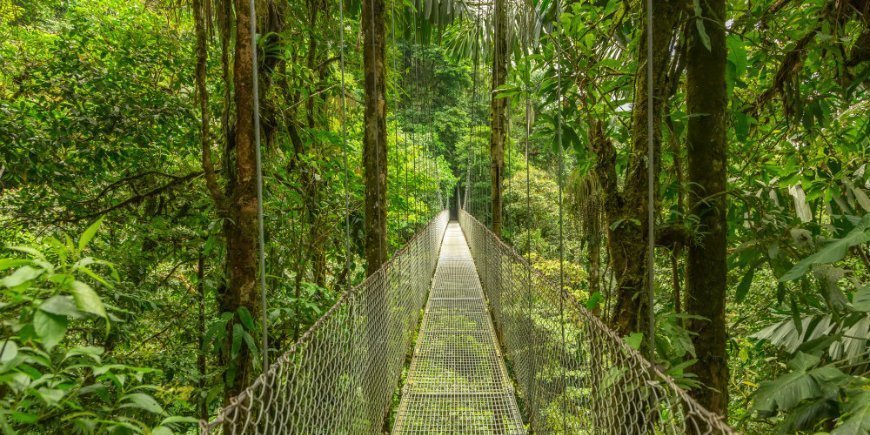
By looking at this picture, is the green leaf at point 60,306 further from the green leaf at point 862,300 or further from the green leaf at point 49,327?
the green leaf at point 862,300

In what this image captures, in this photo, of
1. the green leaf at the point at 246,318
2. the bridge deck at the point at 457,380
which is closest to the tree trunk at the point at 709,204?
the bridge deck at the point at 457,380

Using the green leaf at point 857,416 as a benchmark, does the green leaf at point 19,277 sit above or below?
above

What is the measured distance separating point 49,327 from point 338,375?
3.18 ft

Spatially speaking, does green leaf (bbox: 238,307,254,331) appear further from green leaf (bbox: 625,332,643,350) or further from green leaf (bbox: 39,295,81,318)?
green leaf (bbox: 625,332,643,350)

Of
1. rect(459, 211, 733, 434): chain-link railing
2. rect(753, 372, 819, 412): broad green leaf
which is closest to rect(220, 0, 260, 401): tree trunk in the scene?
rect(459, 211, 733, 434): chain-link railing

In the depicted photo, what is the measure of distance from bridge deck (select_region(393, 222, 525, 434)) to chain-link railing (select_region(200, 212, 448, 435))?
173 millimetres

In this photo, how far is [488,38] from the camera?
16.9 ft

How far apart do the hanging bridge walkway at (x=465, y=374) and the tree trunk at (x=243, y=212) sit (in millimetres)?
208

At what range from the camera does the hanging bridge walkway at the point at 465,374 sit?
2.94 feet

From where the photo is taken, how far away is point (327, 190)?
8.32 feet

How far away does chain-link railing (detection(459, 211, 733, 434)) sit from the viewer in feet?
2.71

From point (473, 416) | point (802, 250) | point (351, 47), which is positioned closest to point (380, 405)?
point (473, 416)

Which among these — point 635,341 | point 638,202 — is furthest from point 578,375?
point 638,202

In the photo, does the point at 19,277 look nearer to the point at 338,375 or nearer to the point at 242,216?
the point at 242,216
